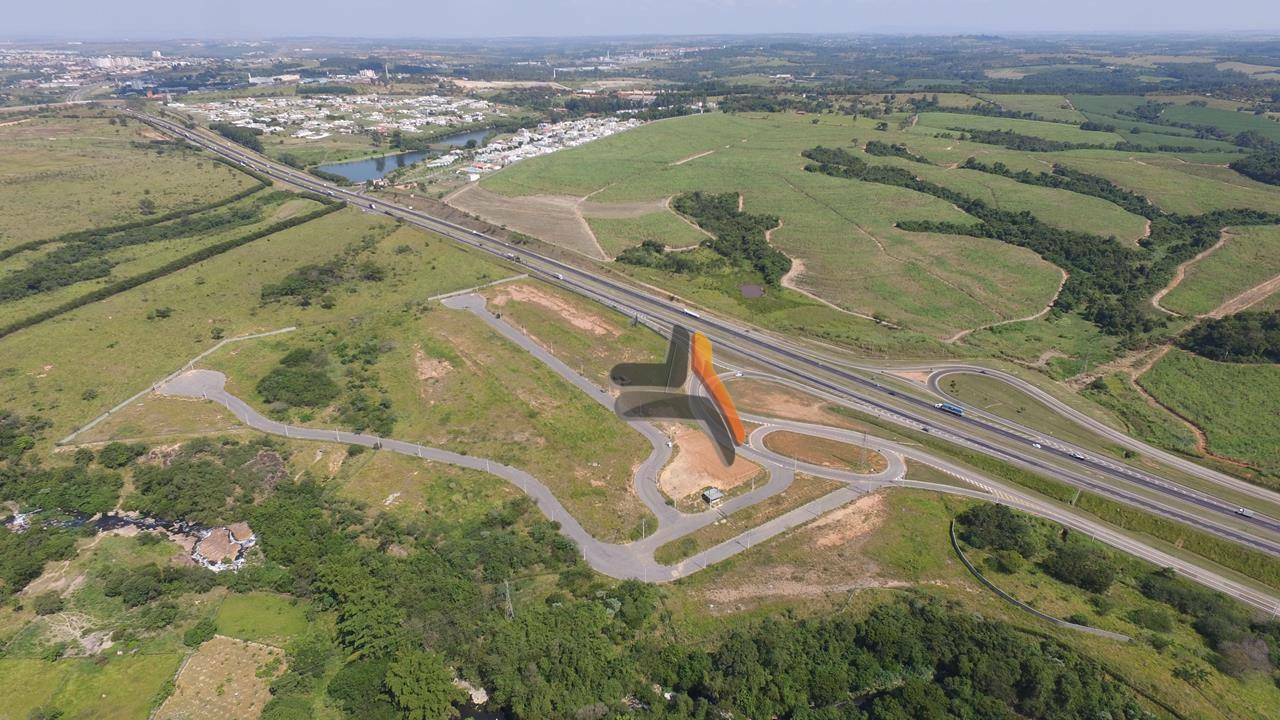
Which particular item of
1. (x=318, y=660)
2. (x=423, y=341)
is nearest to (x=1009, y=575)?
(x=318, y=660)

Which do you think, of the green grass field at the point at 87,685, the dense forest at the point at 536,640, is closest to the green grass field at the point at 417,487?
the dense forest at the point at 536,640

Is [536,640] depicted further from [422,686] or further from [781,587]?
[781,587]

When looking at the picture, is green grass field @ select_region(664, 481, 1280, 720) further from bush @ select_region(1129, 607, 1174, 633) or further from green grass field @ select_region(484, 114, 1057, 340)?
green grass field @ select_region(484, 114, 1057, 340)

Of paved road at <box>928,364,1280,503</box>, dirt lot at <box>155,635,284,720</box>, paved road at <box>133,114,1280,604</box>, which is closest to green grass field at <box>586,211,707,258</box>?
paved road at <box>133,114,1280,604</box>

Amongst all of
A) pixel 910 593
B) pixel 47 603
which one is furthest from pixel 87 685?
pixel 910 593

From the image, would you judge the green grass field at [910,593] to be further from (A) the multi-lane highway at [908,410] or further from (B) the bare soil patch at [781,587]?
(A) the multi-lane highway at [908,410]

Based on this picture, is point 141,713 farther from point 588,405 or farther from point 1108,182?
point 1108,182
